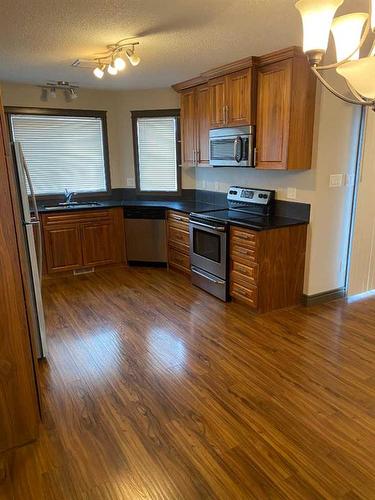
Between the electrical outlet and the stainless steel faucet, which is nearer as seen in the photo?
the electrical outlet

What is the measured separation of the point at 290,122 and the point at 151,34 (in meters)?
1.39

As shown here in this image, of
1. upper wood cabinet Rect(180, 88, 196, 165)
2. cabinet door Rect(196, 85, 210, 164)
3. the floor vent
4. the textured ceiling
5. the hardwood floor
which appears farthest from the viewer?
the floor vent

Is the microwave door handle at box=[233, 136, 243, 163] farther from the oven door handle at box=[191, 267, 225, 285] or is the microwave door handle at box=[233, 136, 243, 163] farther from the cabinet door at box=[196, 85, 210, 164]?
the oven door handle at box=[191, 267, 225, 285]

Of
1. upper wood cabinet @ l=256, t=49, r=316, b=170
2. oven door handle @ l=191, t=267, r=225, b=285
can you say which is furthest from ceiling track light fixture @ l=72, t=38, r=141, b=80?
oven door handle @ l=191, t=267, r=225, b=285

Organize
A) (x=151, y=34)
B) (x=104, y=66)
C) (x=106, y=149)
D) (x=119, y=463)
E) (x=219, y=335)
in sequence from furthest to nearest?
(x=106, y=149) < (x=104, y=66) < (x=219, y=335) < (x=151, y=34) < (x=119, y=463)

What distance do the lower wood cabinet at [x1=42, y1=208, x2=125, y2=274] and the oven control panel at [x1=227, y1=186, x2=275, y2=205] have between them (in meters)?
1.60

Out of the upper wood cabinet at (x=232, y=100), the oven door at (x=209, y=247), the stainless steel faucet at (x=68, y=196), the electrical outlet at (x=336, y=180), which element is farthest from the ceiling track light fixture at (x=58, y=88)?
the electrical outlet at (x=336, y=180)

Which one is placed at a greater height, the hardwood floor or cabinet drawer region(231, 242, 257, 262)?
cabinet drawer region(231, 242, 257, 262)

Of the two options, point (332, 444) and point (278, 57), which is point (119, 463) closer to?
point (332, 444)

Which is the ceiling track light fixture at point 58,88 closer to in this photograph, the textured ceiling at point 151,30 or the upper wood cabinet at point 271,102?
the textured ceiling at point 151,30

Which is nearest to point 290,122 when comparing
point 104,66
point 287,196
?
point 287,196

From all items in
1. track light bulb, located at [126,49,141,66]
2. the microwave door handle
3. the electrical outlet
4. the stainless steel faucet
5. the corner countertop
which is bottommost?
the corner countertop

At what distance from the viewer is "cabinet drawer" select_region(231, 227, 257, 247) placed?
3389 mm

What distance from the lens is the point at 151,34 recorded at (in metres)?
2.74
